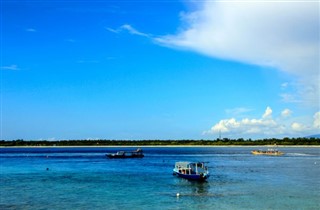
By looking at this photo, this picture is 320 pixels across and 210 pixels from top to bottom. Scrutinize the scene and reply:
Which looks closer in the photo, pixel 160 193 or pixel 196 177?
pixel 160 193

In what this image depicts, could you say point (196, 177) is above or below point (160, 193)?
above

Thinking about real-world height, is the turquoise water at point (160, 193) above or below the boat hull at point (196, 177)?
below

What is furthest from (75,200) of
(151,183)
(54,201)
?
(151,183)

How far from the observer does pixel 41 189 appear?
4919 cm

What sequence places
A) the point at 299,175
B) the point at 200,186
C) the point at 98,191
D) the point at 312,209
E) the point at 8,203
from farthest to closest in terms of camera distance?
the point at 299,175 < the point at 200,186 < the point at 98,191 < the point at 8,203 < the point at 312,209

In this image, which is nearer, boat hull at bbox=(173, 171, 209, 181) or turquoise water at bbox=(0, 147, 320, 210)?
turquoise water at bbox=(0, 147, 320, 210)

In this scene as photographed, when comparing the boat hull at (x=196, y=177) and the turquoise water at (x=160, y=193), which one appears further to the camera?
the boat hull at (x=196, y=177)

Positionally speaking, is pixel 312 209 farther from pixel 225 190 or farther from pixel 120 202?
pixel 120 202

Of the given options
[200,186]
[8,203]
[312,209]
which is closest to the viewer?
[312,209]

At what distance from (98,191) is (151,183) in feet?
31.7

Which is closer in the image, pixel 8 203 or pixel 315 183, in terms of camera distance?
pixel 8 203

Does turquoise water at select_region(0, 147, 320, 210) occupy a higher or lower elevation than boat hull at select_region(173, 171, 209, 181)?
lower

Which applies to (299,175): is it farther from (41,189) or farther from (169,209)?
(41,189)

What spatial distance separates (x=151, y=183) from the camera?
54500 mm
